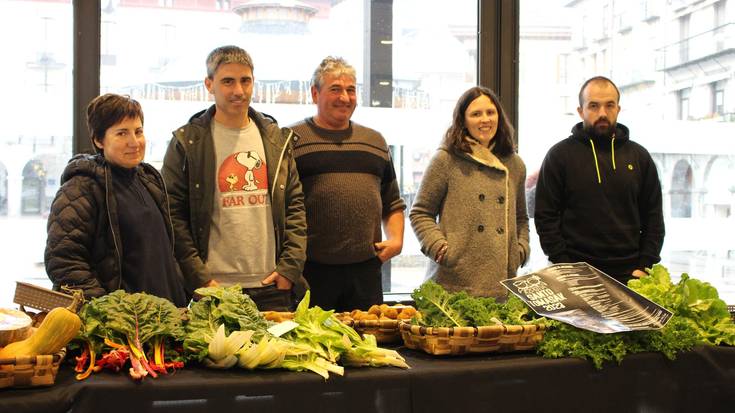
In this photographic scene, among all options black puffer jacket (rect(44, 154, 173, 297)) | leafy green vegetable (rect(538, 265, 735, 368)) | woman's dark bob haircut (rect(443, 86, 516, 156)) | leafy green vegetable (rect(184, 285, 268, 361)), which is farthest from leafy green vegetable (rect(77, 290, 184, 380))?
woman's dark bob haircut (rect(443, 86, 516, 156))

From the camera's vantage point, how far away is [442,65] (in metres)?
4.77

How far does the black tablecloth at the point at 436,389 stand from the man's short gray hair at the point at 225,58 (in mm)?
1420

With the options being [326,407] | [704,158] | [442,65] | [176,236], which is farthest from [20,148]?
[704,158]

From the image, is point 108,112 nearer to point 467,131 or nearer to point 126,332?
point 126,332

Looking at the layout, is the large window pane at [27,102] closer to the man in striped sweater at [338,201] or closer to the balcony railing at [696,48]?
the man in striped sweater at [338,201]

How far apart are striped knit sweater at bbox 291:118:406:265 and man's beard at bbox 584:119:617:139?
1.07 meters

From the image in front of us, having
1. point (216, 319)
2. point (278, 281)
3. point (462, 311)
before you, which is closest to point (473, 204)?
point (278, 281)

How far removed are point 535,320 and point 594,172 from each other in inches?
A: 63.5

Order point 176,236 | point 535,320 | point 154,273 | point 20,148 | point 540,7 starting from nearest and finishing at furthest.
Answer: point 535,320, point 154,273, point 176,236, point 20,148, point 540,7

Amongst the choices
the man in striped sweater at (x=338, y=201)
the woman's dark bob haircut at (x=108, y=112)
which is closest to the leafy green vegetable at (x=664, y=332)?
the man in striped sweater at (x=338, y=201)

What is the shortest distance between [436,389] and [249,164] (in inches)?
57.6

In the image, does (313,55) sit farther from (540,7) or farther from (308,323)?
(308,323)

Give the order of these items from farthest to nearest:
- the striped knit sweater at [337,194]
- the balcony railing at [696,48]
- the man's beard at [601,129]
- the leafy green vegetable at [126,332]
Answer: the balcony railing at [696,48], the man's beard at [601,129], the striped knit sweater at [337,194], the leafy green vegetable at [126,332]

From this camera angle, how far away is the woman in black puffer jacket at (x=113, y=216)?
109 inches
